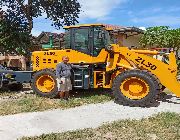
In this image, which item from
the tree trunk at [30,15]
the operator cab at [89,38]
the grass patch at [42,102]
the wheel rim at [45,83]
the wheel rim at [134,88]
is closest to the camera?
the grass patch at [42,102]

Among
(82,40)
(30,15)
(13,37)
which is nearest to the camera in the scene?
(82,40)

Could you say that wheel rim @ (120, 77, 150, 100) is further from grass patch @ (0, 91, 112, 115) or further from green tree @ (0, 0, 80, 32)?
green tree @ (0, 0, 80, 32)

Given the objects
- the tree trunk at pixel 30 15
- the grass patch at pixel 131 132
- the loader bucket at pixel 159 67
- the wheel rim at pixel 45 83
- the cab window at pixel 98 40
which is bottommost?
the grass patch at pixel 131 132

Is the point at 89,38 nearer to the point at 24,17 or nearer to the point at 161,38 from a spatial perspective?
the point at 24,17

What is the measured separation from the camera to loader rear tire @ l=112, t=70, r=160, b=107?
11.8m

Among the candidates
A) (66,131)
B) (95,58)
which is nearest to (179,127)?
(66,131)

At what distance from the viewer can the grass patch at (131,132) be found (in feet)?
27.4

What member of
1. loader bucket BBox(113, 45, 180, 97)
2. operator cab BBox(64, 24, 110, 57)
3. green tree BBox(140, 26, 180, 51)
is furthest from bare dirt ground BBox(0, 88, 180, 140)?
green tree BBox(140, 26, 180, 51)

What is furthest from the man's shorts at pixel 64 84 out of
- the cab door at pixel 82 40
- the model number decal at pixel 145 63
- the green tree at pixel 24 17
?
the green tree at pixel 24 17

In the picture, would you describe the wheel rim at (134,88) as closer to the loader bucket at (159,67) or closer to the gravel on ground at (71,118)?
the gravel on ground at (71,118)

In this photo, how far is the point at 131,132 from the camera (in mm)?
8773

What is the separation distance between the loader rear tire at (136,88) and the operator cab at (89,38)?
1.71 meters

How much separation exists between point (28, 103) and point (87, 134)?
14.0 ft

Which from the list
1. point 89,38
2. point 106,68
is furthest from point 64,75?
point 89,38
